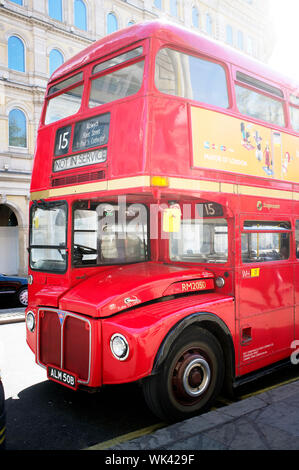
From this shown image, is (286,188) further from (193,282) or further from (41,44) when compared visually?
(41,44)

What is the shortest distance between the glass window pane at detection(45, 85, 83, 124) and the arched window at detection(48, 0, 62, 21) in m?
17.8

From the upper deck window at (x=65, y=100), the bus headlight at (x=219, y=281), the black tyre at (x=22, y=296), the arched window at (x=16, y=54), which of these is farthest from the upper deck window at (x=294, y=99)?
the arched window at (x=16, y=54)

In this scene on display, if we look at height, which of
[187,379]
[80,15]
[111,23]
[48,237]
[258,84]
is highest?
[111,23]

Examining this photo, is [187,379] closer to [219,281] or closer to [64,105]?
[219,281]

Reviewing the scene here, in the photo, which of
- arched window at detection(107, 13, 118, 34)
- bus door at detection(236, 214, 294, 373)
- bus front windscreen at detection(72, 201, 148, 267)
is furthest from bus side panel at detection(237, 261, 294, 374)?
arched window at detection(107, 13, 118, 34)

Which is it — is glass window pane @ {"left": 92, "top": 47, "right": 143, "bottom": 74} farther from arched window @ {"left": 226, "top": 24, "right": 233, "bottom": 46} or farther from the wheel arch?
arched window @ {"left": 226, "top": 24, "right": 233, "bottom": 46}

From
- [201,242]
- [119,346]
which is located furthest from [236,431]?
[201,242]

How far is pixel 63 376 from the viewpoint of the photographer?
430 cm

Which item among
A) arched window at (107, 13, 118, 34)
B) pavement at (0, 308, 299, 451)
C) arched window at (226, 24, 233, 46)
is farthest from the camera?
arched window at (226, 24, 233, 46)

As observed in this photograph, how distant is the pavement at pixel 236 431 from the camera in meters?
3.24

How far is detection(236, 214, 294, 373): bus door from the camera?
4.93 m

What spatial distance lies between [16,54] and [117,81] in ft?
56.8

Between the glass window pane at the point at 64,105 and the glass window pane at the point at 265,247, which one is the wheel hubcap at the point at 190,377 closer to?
the glass window pane at the point at 265,247
